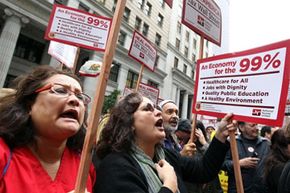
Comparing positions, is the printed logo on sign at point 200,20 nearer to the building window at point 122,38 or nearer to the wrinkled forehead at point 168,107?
the wrinkled forehead at point 168,107

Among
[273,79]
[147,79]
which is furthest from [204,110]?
[147,79]

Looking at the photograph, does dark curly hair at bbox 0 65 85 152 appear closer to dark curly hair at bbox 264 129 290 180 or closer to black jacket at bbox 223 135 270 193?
dark curly hair at bbox 264 129 290 180

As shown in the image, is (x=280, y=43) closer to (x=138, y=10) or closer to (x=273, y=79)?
(x=273, y=79)

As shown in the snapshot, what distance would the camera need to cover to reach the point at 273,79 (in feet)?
6.88

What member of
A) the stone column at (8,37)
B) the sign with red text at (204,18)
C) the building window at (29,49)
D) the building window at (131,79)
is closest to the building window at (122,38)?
the building window at (131,79)

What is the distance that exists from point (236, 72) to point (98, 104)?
1618 mm

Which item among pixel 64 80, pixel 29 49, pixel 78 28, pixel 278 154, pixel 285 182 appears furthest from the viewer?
pixel 29 49

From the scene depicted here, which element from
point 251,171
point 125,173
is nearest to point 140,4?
point 251,171

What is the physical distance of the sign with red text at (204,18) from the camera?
351cm

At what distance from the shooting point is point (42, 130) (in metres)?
1.64

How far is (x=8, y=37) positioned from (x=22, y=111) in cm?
1456

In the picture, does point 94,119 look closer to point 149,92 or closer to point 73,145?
point 73,145

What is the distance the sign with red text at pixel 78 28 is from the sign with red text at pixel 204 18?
135 cm

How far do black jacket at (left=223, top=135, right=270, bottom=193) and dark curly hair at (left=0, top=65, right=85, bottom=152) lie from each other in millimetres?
2378
